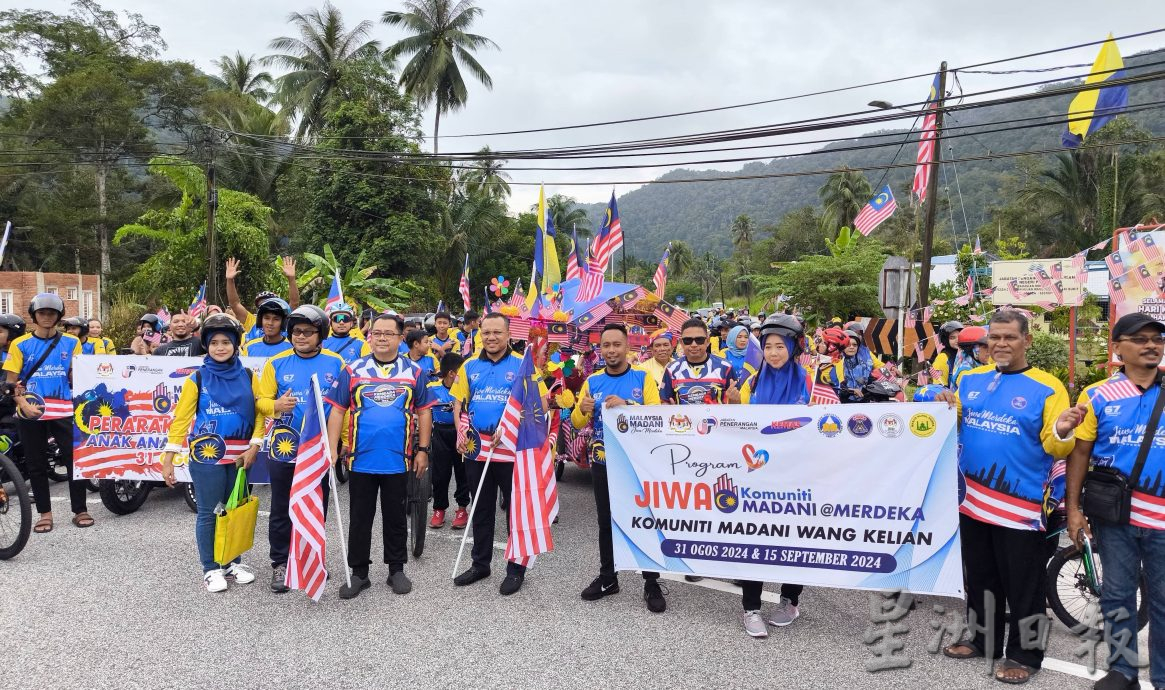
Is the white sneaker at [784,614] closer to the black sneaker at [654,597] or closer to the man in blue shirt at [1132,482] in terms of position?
the black sneaker at [654,597]

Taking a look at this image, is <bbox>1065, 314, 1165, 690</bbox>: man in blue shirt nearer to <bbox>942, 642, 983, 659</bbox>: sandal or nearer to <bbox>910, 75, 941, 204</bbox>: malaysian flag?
<bbox>942, 642, 983, 659</bbox>: sandal

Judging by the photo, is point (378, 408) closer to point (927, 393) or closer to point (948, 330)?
point (927, 393)

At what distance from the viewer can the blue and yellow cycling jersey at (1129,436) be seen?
3.36 meters

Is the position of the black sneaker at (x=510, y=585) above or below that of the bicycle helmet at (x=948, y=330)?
below

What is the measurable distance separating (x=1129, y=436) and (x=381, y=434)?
157 inches

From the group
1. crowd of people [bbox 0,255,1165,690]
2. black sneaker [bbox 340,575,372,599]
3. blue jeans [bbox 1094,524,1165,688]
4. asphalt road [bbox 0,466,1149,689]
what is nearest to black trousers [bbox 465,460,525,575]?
crowd of people [bbox 0,255,1165,690]

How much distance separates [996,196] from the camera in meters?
71.1

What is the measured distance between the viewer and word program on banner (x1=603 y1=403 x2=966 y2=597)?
4113 millimetres

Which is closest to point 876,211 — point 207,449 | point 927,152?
point 927,152

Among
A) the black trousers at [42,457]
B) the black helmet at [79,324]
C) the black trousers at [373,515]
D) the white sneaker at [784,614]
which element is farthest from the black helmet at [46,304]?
the white sneaker at [784,614]

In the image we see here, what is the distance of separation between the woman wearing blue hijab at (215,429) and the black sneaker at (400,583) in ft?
3.14

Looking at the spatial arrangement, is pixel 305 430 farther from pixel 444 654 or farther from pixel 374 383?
pixel 444 654

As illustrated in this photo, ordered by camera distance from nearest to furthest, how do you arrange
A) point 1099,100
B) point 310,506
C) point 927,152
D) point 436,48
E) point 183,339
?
point 310,506 < point 183,339 < point 1099,100 < point 927,152 < point 436,48

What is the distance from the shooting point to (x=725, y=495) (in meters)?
4.51
